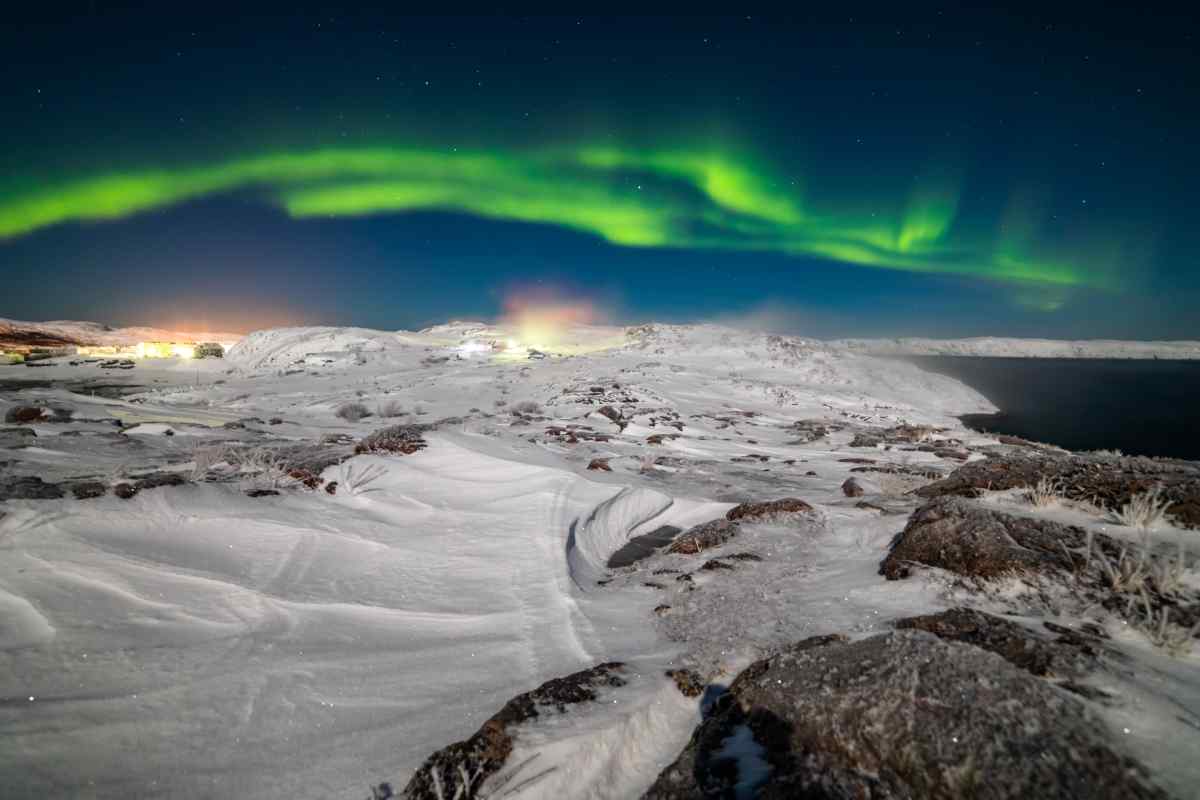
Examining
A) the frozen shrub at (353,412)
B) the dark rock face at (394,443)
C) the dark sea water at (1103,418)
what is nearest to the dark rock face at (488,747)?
the dark rock face at (394,443)

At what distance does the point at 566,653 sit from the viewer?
311cm

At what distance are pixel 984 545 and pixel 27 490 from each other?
750 cm

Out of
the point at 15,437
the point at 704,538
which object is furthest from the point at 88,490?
the point at 704,538

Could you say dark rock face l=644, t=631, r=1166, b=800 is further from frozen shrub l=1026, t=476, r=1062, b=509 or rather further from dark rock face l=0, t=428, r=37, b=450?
dark rock face l=0, t=428, r=37, b=450

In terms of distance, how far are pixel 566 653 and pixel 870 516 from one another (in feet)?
A: 12.7

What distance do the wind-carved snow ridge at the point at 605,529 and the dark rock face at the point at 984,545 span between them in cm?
251

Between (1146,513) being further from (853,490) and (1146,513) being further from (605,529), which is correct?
(605,529)

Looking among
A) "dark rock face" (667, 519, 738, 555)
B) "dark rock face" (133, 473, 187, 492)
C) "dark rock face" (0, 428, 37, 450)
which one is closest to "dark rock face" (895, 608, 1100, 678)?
"dark rock face" (667, 519, 738, 555)

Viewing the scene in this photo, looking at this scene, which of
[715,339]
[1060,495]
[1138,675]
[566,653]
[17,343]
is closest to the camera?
[1138,675]

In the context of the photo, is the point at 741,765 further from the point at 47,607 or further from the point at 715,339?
the point at 715,339

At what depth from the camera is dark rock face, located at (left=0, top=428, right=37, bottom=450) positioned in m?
6.12

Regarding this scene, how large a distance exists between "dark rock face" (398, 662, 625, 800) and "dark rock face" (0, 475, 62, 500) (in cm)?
434

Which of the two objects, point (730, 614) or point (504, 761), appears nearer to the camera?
point (504, 761)

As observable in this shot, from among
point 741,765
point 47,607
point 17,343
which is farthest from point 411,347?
point 741,765
